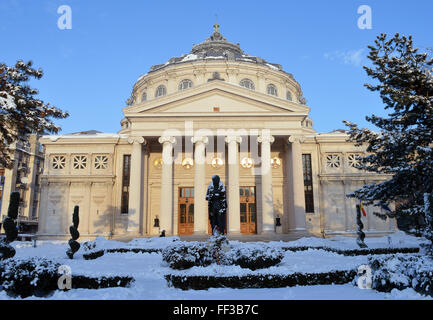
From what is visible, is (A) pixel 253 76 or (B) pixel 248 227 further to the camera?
(A) pixel 253 76

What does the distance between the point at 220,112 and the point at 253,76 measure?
15012mm

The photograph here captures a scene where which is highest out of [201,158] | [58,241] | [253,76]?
[253,76]

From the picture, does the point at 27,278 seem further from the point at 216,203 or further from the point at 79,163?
the point at 79,163

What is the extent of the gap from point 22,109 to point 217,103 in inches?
669

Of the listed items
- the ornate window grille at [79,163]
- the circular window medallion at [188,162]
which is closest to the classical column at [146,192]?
the circular window medallion at [188,162]

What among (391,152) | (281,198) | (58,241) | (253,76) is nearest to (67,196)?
(58,241)

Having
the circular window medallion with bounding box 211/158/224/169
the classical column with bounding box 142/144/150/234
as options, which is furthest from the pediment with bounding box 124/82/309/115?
the circular window medallion with bounding box 211/158/224/169

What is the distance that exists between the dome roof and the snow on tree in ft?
89.2

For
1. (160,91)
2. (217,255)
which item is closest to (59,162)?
(160,91)

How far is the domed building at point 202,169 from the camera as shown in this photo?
29.4m

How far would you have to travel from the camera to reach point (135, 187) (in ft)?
95.8

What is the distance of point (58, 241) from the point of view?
32875 millimetres
